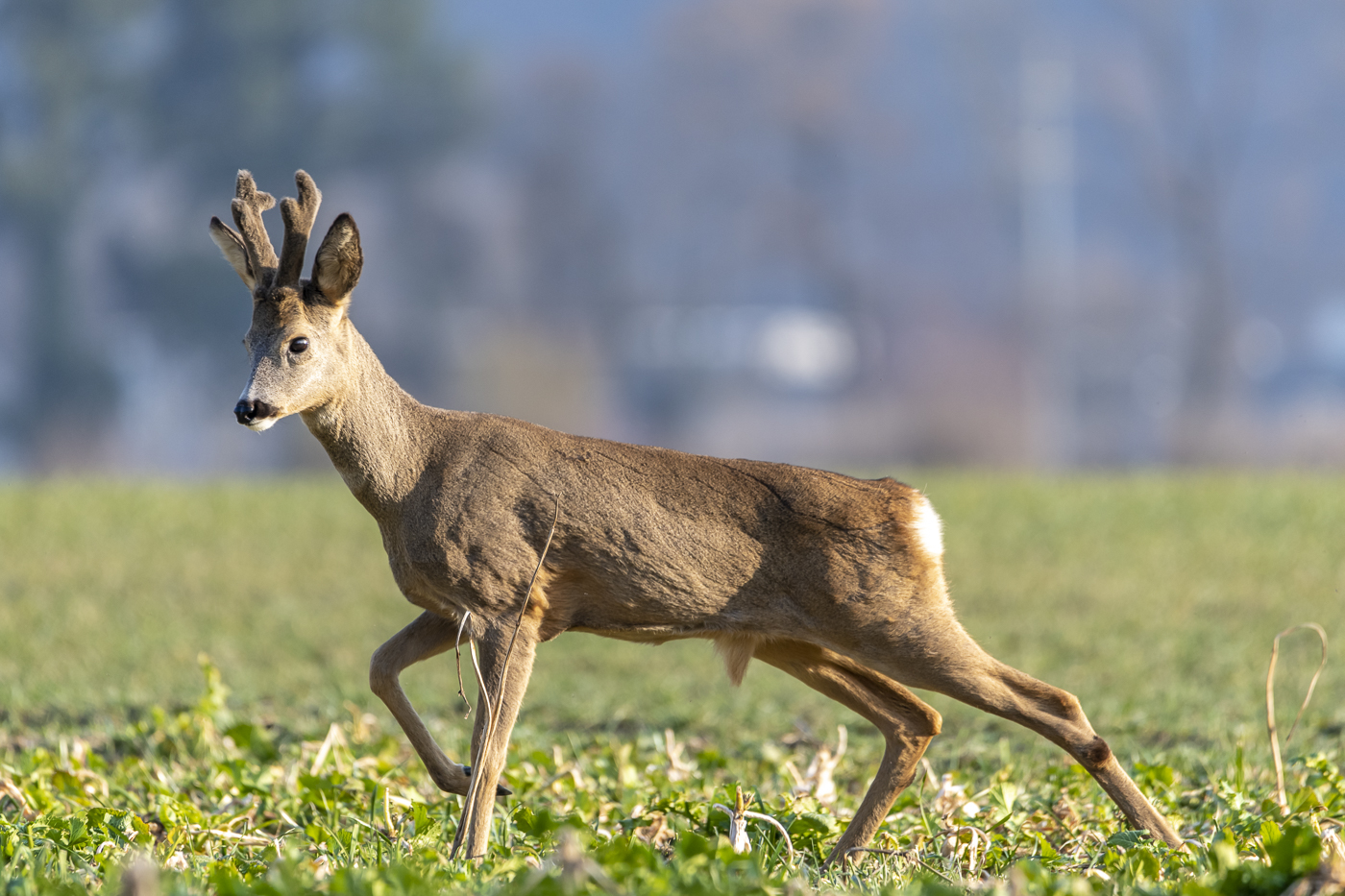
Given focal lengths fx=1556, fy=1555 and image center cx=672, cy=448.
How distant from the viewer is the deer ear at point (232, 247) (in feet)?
15.7

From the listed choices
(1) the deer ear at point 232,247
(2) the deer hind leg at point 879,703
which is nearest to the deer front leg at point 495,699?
(2) the deer hind leg at point 879,703

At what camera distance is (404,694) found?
195 inches

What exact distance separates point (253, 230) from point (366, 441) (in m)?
0.72

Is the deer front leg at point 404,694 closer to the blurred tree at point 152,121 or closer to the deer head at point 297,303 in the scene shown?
the deer head at point 297,303

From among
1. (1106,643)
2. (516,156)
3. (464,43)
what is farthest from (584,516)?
(516,156)

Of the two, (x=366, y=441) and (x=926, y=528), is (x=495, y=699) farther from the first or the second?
(x=926, y=528)

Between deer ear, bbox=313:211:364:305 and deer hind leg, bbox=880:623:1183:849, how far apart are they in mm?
2009

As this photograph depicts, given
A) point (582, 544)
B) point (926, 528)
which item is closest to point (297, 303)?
point (582, 544)

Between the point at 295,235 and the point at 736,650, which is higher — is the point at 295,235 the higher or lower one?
the higher one

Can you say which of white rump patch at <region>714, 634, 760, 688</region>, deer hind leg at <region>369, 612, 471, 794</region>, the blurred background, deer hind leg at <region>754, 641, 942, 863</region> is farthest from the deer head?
the blurred background

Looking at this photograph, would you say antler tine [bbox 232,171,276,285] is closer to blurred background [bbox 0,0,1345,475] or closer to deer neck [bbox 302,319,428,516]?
deer neck [bbox 302,319,428,516]

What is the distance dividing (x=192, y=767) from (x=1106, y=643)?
20.8ft

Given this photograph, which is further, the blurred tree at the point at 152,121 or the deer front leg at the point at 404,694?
the blurred tree at the point at 152,121

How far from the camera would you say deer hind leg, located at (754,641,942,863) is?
16.6 feet
